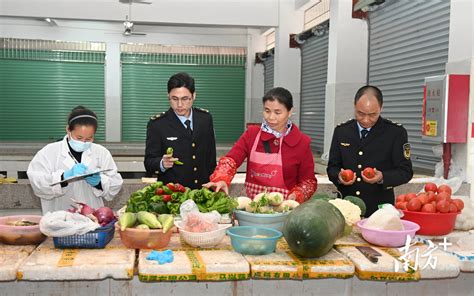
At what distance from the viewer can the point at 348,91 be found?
818 centimetres

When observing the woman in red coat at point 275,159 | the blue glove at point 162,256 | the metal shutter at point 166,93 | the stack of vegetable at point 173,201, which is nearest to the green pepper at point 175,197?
the stack of vegetable at point 173,201

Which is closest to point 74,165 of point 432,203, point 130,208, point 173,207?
point 130,208

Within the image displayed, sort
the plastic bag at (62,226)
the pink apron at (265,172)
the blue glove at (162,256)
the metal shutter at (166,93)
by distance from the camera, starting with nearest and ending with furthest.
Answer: the blue glove at (162,256) < the plastic bag at (62,226) < the pink apron at (265,172) < the metal shutter at (166,93)

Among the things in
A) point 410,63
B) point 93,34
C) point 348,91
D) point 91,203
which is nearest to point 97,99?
point 93,34

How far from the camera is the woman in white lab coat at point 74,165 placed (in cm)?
354

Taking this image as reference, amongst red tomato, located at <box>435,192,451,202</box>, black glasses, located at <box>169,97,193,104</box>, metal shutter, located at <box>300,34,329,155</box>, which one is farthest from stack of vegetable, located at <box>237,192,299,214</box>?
metal shutter, located at <box>300,34,329,155</box>

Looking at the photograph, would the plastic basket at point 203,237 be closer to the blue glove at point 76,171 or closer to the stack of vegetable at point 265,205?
the stack of vegetable at point 265,205

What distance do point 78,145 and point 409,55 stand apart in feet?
15.4

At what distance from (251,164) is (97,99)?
1089 centimetres

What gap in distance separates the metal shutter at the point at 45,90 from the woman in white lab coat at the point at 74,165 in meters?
10.4

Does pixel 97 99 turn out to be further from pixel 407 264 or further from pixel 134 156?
pixel 407 264

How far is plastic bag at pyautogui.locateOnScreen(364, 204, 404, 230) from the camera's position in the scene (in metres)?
2.84

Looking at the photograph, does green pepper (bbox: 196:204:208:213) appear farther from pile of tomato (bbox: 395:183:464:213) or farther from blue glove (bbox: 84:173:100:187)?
pile of tomato (bbox: 395:183:464:213)

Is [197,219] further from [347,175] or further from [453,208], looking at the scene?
[453,208]
